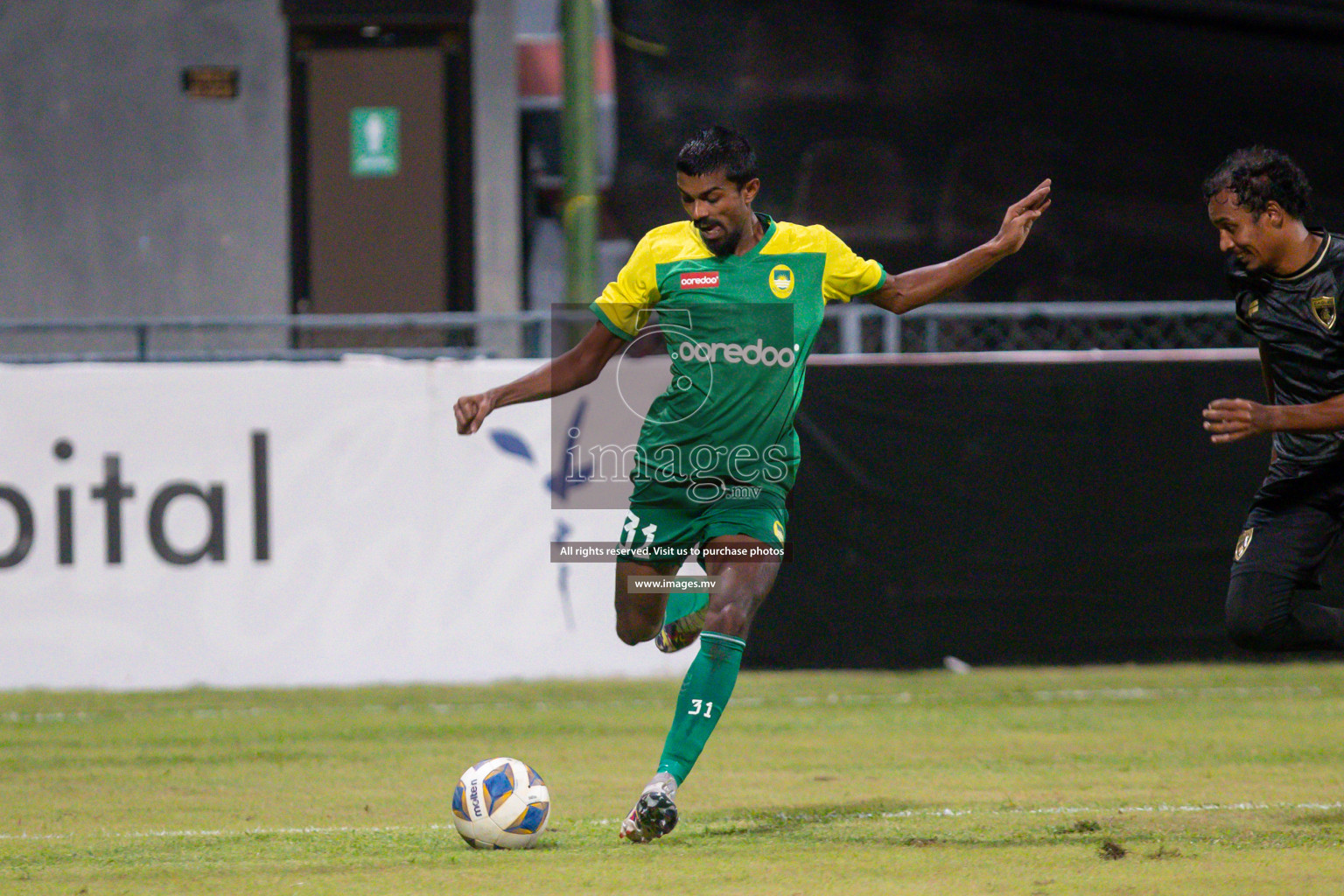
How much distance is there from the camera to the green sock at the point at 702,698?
551 centimetres

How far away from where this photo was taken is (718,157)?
5.62 meters

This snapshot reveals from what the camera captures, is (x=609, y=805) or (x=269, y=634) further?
(x=269, y=634)

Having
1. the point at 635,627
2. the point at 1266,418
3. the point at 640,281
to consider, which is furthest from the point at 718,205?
the point at 1266,418

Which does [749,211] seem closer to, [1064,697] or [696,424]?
[696,424]

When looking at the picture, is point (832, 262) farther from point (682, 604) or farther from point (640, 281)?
point (682, 604)

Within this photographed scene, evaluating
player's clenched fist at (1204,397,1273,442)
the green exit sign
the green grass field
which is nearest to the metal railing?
the green exit sign

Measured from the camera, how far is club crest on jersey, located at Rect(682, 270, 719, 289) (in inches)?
232

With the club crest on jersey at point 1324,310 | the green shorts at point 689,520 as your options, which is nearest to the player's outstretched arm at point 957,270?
the green shorts at point 689,520

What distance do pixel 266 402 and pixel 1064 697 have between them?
5052mm

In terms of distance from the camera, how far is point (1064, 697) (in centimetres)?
958

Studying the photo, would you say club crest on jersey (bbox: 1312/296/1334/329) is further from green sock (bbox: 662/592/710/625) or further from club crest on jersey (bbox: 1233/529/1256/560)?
green sock (bbox: 662/592/710/625)

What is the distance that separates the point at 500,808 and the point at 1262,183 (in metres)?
3.25

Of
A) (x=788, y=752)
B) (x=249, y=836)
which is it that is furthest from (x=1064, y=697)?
(x=249, y=836)

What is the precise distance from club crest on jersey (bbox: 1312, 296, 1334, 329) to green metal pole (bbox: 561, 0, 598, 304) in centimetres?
614
